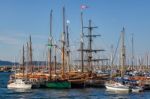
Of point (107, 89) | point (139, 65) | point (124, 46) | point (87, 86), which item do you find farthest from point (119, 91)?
point (139, 65)

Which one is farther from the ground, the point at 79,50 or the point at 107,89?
the point at 79,50

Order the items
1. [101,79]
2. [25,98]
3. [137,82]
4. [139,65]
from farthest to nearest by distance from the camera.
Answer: [139,65] < [101,79] < [137,82] < [25,98]

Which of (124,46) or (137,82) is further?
(124,46)

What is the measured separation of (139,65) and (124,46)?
232ft

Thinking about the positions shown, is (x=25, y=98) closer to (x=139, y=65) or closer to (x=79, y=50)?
(x=79, y=50)

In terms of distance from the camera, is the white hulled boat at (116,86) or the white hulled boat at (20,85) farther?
the white hulled boat at (20,85)

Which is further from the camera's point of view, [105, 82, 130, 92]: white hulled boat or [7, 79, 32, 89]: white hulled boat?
[7, 79, 32, 89]: white hulled boat

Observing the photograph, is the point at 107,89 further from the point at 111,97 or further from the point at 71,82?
the point at 111,97

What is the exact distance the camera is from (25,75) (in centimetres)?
12900

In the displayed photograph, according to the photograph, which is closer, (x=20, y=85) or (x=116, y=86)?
(x=116, y=86)

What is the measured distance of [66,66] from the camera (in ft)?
438

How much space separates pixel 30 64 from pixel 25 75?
322cm

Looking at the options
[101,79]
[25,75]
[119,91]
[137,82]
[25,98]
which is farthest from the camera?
[25,75]

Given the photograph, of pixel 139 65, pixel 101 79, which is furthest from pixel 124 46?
pixel 139 65
